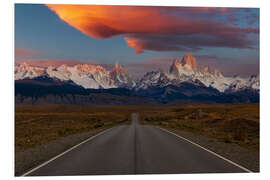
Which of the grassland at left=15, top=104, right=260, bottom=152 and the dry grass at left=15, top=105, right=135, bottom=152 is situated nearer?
the dry grass at left=15, top=105, right=135, bottom=152

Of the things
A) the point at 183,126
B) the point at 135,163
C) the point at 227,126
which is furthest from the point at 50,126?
the point at 135,163

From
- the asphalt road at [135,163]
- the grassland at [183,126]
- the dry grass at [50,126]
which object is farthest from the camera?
the grassland at [183,126]

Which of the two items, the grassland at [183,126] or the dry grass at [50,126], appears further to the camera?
the grassland at [183,126]

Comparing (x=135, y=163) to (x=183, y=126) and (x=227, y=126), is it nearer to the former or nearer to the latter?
(x=227, y=126)

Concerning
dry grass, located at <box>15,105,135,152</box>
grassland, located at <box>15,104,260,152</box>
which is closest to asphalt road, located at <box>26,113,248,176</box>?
grassland, located at <box>15,104,260,152</box>

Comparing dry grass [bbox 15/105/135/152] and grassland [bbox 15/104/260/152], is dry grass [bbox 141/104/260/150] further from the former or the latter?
dry grass [bbox 15/105/135/152]

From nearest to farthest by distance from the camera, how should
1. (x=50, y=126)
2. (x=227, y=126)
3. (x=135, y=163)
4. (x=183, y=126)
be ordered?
(x=135, y=163) < (x=227, y=126) < (x=183, y=126) < (x=50, y=126)

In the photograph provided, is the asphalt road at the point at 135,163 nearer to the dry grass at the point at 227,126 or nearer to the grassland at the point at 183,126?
the grassland at the point at 183,126

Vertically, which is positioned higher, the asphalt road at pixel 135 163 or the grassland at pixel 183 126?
the asphalt road at pixel 135 163

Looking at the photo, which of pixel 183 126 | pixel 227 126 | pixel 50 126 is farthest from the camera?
pixel 50 126

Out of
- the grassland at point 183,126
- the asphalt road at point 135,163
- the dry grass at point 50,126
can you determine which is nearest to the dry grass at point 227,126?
the grassland at point 183,126

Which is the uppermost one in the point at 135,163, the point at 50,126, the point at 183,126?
the point at 135,163

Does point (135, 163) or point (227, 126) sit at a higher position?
point (135, 163)
